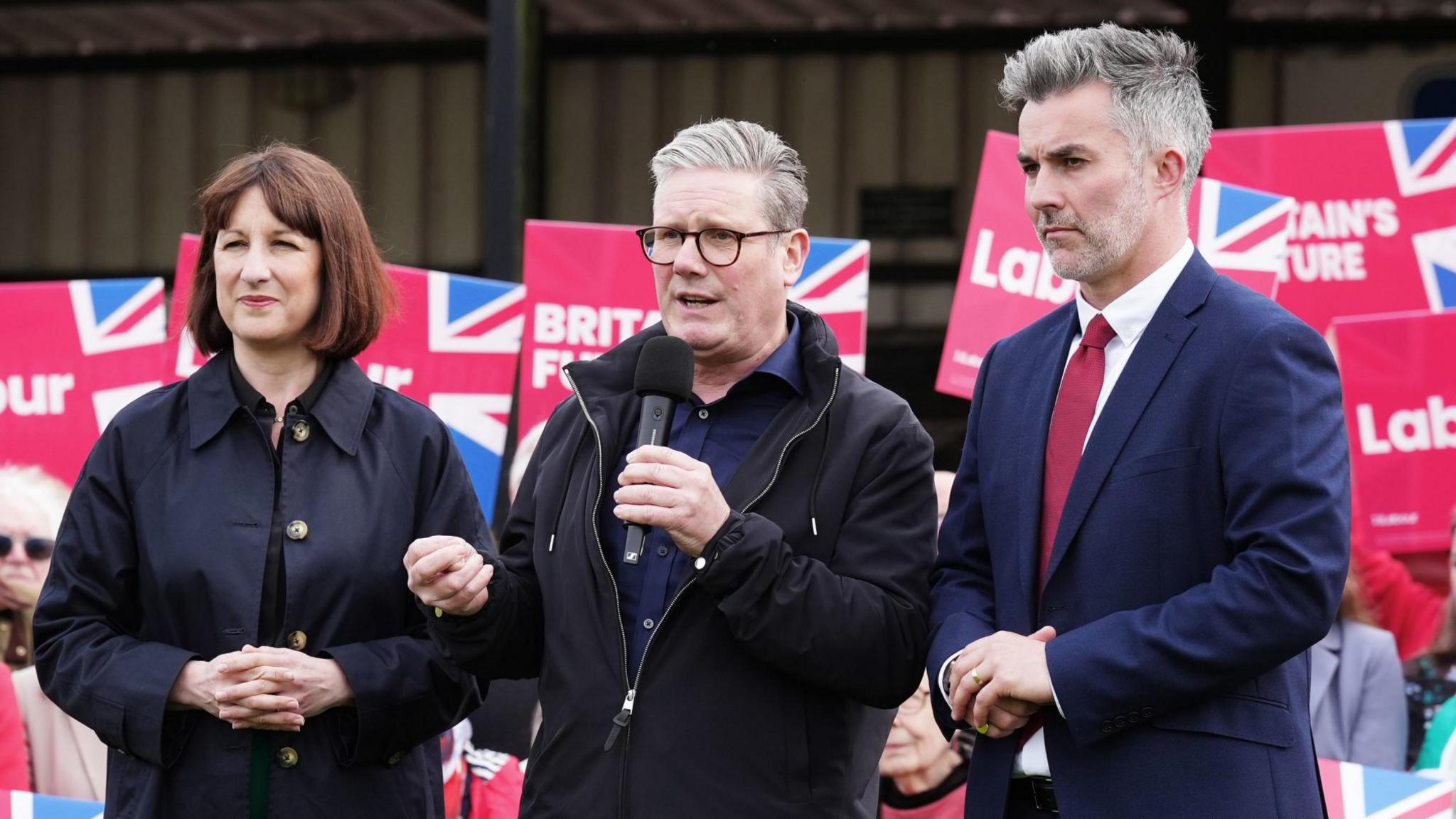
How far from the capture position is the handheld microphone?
94.6 inches

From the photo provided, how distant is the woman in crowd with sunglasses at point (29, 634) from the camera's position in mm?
4457

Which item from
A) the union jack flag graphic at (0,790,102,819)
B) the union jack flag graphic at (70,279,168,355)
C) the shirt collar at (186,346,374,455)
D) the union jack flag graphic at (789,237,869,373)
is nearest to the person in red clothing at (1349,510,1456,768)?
the union jack flag graphic at (789,237,869,373)

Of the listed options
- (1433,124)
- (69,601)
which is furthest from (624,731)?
(1433,124)

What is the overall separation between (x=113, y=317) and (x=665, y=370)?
2.60 meters

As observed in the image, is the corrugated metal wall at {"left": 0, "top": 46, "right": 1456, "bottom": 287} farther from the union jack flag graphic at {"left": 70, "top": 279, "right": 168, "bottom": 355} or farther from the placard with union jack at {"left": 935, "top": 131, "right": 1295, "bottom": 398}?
the union jack flag graphic at {"left": 70, "top": 279, "right": 168, "bottom": 355}

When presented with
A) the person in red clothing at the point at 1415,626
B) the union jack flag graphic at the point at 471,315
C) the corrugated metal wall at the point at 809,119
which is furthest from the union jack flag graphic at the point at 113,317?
the corrugated metal wall at the point at 809,119

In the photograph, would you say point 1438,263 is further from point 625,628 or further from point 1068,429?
point 625,628

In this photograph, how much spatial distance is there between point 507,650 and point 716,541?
1.59 feet

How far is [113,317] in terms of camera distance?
4527mm

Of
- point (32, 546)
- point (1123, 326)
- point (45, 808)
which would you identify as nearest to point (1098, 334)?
point (1123, 326)

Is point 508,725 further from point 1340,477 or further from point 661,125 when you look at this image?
point 661,125

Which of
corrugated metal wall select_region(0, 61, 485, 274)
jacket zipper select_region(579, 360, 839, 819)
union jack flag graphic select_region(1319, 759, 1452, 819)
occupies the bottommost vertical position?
union jack flag graphic select_region(1319, 759, 1452, 819)

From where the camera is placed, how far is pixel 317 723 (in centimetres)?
268

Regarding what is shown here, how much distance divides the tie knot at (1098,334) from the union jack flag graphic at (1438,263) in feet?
9.10
